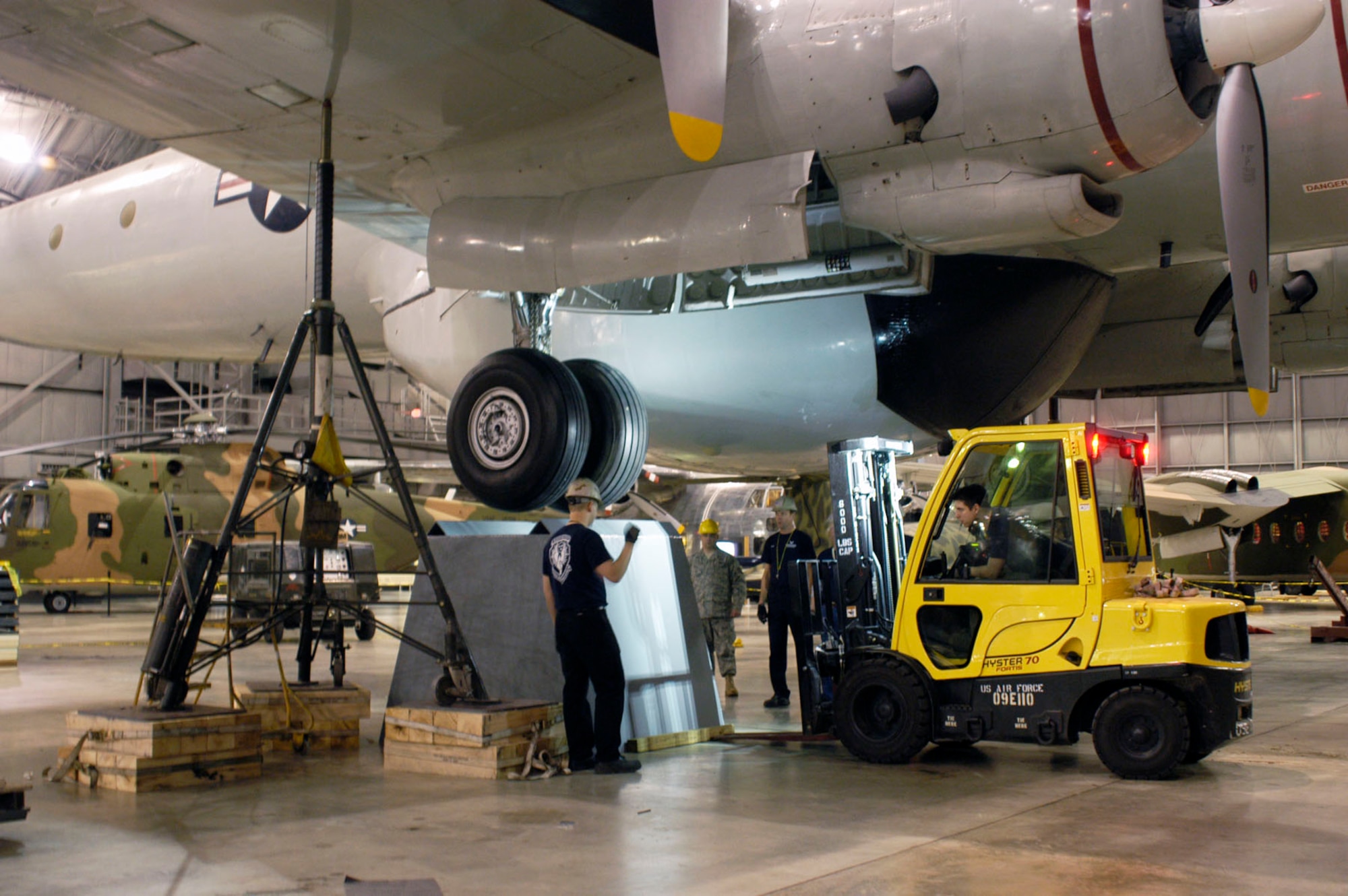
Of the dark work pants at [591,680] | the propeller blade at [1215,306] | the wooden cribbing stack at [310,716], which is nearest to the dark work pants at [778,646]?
the dark work pants at [591,680]

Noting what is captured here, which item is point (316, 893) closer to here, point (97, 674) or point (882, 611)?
point (882, 611)

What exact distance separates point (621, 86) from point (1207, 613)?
429 cm

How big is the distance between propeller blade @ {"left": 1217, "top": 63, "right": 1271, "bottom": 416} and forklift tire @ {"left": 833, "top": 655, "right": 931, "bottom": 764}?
257 centimetres

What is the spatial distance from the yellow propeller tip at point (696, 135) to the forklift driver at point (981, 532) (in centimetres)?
270

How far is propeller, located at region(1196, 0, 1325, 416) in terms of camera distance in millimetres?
5230

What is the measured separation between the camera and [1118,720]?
5910 mm

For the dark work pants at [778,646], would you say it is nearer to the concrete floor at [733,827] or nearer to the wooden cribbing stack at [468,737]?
the concrete floor at [733,827]

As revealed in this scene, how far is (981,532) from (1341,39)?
3474mm

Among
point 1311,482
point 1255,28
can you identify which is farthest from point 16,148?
point 1255,28

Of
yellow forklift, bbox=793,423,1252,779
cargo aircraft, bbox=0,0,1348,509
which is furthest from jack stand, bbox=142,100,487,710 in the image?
yellow forklift, bbox=793,423,1252,779

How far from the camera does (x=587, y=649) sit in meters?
6.17

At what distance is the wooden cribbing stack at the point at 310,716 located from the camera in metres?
6.88

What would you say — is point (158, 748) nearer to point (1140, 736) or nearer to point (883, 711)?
point (883, 711)

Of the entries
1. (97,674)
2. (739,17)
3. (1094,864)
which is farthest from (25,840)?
(97,674)
